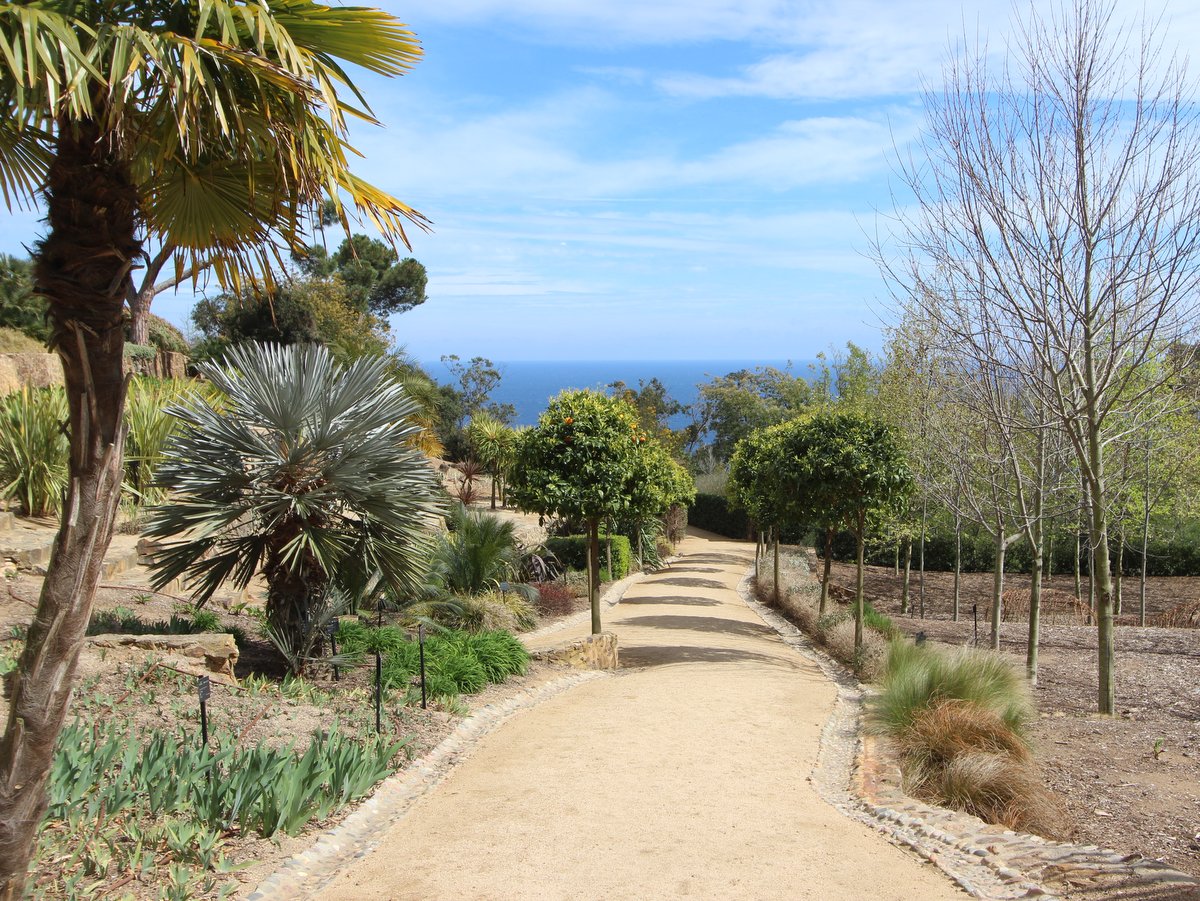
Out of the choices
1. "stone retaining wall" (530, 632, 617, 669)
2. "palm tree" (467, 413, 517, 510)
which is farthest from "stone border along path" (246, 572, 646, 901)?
"palm tree" (467, 413, 517, 510)

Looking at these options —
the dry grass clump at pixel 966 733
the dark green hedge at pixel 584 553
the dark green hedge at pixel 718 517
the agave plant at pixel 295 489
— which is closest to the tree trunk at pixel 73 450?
the agave plant at pixel 295 489

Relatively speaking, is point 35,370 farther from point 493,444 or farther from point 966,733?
point 966,733

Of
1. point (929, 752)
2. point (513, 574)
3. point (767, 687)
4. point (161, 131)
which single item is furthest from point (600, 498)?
point (161, 131)

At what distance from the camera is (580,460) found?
12.6 metres

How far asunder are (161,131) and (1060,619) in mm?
19706

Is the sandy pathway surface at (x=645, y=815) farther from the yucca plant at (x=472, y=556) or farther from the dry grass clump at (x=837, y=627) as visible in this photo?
the yucca plant at (x=472, y=556)

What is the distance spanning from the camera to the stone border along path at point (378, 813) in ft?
15.2

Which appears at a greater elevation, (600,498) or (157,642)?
(600,498)

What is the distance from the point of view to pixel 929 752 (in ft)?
23.4

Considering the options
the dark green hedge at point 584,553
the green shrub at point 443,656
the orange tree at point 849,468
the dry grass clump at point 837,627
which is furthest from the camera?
the dark green hedge at point 584,553

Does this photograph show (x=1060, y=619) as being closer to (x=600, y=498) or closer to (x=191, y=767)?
(x=600, y=498)

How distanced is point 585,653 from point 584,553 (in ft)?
30.3

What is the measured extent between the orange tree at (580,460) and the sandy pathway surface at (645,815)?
9.39ft

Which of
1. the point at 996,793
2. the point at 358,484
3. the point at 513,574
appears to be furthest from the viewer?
the point at 513,574
